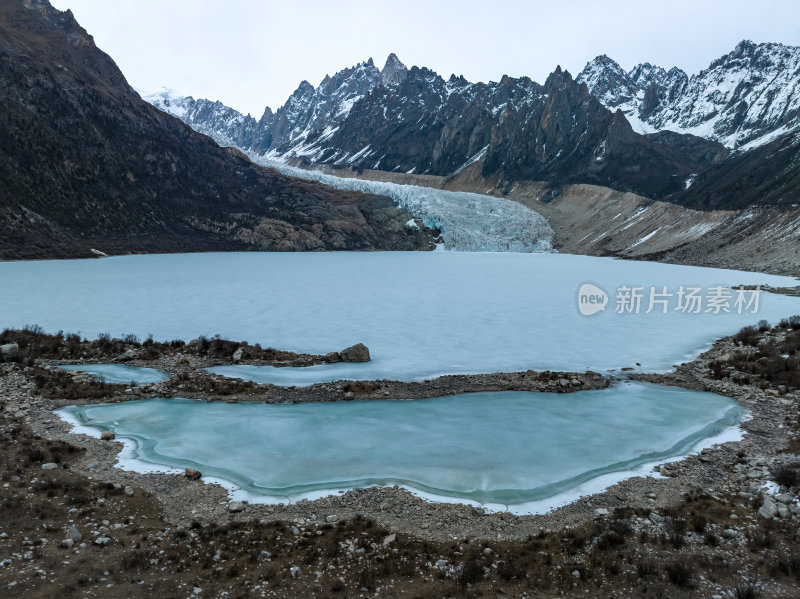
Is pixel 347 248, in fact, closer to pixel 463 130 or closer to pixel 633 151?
pixel 633 151

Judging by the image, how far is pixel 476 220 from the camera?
4476 inches

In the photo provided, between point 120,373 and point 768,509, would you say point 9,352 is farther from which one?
point 768,509

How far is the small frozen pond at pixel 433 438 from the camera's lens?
11.5 metres

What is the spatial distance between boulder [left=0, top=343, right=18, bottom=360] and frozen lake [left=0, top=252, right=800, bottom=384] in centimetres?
538

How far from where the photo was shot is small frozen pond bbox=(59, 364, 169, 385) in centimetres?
1809

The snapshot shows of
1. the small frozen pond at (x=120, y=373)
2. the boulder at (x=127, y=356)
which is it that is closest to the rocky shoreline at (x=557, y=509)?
the small frozen pond at (x=120, y=373)

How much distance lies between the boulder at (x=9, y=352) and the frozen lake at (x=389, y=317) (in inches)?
212

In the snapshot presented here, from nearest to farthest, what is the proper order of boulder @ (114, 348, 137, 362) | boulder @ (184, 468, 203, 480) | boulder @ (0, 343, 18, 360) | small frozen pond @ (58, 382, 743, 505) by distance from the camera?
boulder @ (184, 468, 203, 480) → small frozen pond @ (58, 382, 743, 505) → boulder @ (0, 343, 18, 360) → boulder @ (114, 348, 137, 362)

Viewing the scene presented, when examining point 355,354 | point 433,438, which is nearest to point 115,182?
point 355,354

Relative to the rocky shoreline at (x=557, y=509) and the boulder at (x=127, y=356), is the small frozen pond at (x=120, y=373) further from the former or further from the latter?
the rocky shoreline at (x=557, y=509)

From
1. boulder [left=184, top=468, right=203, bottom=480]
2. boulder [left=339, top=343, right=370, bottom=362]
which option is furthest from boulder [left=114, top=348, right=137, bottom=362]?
boulder [left=184, top=468, right=203, bottom=480]

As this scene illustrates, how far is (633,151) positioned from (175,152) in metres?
122

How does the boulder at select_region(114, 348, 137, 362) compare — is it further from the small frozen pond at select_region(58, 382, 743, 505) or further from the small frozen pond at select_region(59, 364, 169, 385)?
the small frozen pond at select_region(58, 382, 743, 505)

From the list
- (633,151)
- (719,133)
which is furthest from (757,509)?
(719,133)
